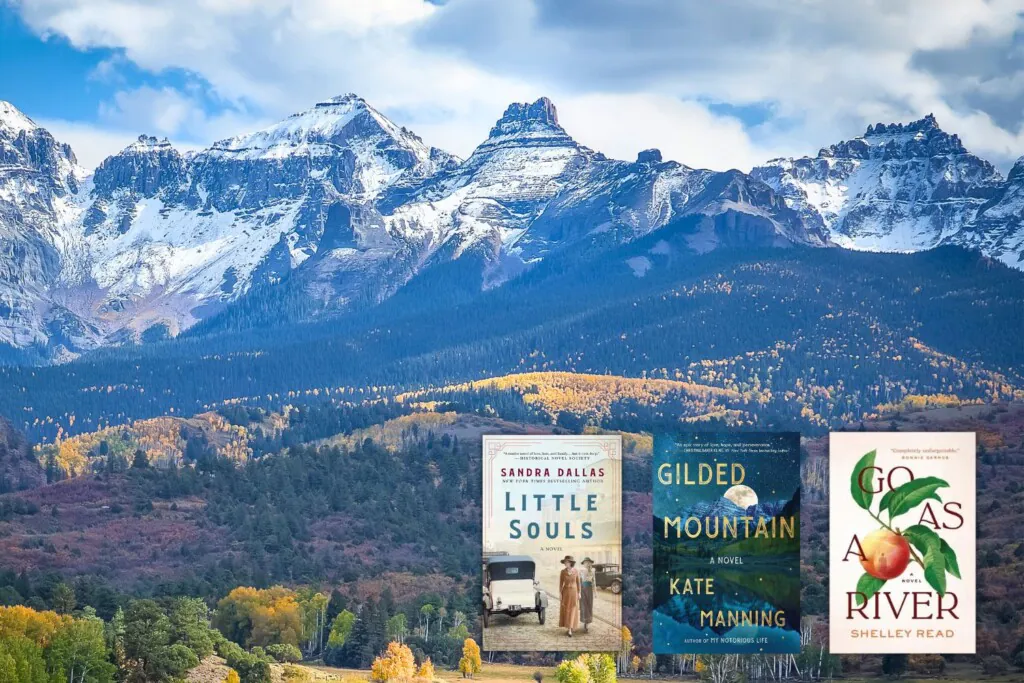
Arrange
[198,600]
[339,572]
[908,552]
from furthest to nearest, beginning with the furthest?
[339,572] → [198,600] → [908,552]

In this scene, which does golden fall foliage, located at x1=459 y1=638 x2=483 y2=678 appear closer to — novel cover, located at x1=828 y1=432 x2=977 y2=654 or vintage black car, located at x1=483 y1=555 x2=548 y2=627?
vintage black car, located at x1=483 y1=555 x2=548 y2=627

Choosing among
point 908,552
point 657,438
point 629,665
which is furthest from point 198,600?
point 908,552

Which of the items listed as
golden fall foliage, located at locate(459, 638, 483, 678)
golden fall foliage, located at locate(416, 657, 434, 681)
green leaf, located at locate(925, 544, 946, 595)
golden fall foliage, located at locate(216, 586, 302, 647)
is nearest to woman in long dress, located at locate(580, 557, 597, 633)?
golden fall foliage, located at locate(416, 657, 434, 681)

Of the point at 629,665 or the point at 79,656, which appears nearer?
the point at 79,656

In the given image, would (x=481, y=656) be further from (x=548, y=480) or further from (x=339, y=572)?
(x=339, y=572)

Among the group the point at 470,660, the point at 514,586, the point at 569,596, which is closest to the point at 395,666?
the point at 470,660

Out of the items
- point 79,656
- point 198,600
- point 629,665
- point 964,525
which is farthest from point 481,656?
point 964,525

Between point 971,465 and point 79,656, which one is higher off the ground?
point 971,465

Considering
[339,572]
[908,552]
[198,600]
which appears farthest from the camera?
[339,572]
